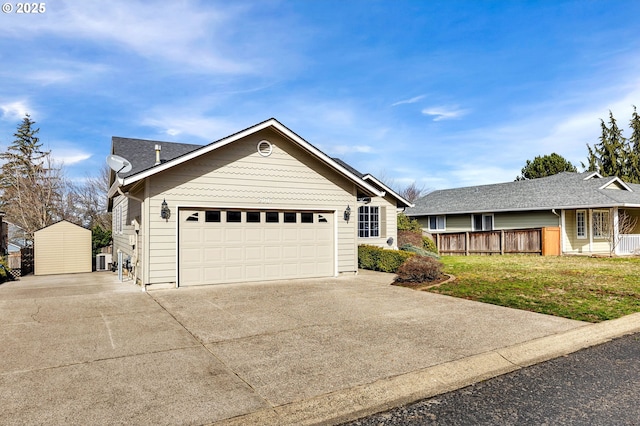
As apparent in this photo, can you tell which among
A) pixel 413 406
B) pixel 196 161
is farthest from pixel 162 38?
pixel 413 406

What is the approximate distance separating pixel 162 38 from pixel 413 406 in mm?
12493

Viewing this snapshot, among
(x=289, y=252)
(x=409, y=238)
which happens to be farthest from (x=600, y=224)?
(x=289, y=252)

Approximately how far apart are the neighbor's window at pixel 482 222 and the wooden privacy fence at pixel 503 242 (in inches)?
107

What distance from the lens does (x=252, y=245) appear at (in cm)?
1186

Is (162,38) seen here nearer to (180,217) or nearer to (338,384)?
(180,217)

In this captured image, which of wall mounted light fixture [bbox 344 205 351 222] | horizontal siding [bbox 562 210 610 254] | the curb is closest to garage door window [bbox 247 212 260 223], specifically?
wall mounted light fixture [bbox 344 205 351 222]

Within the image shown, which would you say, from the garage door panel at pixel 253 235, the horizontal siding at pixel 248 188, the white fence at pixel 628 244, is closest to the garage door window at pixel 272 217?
the horizontal siding at pixel 248 188

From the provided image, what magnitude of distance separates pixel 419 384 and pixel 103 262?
17.2 m

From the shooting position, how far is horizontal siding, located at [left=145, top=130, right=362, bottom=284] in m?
10.7

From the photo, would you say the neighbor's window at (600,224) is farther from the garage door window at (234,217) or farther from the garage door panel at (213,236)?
the garage door panel at (213,236)

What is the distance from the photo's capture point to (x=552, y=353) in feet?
18.3

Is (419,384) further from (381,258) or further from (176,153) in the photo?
(176,153)

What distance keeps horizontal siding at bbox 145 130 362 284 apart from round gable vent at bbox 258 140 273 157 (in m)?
0.11

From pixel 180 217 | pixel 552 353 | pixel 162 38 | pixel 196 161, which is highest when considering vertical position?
pixel 162 38
